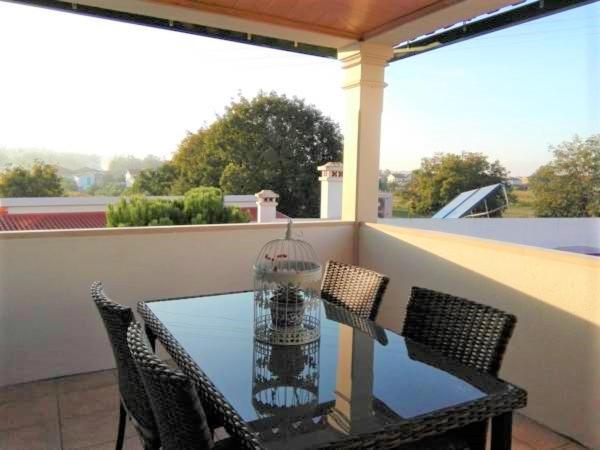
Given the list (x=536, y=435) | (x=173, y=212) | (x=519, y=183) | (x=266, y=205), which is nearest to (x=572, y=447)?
(x=536, y=435)

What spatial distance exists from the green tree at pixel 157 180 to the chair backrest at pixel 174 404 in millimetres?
15189

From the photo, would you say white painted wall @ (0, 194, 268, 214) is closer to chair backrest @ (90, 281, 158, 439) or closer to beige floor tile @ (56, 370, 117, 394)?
beige floor tile @ (56, 370, 117, 394)

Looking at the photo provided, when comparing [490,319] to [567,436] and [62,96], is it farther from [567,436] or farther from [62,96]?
[62,96]

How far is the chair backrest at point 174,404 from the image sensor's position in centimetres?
105

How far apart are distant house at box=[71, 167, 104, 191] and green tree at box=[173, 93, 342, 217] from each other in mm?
3020

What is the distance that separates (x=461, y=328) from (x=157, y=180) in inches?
615

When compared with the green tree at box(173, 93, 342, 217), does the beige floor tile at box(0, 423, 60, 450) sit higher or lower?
lower

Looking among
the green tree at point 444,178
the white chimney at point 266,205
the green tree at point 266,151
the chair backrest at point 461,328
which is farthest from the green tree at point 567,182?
the chair backrest at point 461,328

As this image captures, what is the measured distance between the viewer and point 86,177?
14273mm

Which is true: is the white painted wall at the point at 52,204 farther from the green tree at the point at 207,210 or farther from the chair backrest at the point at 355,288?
the chair backrest at the point at 355,288

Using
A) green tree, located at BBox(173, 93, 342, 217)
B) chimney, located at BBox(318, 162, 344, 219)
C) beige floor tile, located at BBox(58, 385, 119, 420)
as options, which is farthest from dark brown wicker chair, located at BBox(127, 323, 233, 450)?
green tree, located at BBox(173, 93, 342, 217)

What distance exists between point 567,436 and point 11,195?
1370cm

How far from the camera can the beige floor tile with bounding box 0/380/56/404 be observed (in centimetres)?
275

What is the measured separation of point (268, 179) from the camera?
52.7ft
